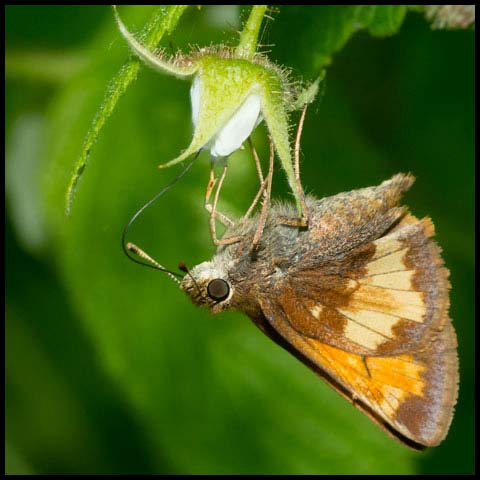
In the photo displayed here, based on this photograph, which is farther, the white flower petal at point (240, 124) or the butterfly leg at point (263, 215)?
the butterfly leg at point (263, 215)

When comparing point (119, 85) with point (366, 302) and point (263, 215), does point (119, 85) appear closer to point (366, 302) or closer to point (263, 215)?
point (263, 215)

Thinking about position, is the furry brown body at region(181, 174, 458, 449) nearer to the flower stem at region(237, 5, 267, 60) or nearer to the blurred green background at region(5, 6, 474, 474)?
the blurred green background at region(5, 6, 474, 474)

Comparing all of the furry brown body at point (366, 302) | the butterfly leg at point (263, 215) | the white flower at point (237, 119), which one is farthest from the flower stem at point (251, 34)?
the furry brown body at point (366, 302)

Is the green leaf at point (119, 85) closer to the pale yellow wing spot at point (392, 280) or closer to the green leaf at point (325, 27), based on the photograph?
the green leaf at point (325, 27)

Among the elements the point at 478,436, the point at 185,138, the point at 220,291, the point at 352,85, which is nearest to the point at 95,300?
the point at 185,138

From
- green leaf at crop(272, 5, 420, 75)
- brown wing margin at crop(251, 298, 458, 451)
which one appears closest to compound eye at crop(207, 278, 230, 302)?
brown wing margin at crop(251, 298, 458, 451)

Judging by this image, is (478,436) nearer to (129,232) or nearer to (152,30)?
(129,232)
